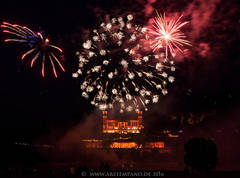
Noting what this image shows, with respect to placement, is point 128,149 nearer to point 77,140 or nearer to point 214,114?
point 77,140

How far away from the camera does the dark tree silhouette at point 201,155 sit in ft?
15.3

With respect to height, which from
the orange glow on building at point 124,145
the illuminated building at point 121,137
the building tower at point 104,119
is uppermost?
the building tower at point 104,119

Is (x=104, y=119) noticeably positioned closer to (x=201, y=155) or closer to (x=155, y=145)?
(x=155, y=145)

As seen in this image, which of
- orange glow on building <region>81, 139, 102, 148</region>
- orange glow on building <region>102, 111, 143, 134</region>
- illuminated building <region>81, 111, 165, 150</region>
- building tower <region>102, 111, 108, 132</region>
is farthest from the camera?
building tower <region>102, 111, 108, 132</region>

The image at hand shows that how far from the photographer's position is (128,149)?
84.8ft

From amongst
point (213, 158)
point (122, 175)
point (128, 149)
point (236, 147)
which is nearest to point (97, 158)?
point (128, 149)

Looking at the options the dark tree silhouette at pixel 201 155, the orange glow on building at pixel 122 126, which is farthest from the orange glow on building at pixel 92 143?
the dark tree silhouette at pixel 201 155

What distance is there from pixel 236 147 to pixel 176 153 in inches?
212

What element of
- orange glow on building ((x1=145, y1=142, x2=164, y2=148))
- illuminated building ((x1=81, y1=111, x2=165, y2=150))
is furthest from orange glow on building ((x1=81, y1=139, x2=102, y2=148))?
orange glow on building ((x1=145, y1=142, x2=164, y2=148))

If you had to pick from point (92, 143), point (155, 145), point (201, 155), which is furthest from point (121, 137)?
point (201, 155)

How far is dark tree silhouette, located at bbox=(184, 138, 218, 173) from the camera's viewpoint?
4672 mm

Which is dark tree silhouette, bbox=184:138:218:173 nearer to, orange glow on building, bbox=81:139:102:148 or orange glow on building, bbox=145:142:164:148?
orange glow on building, bbox=145:142:164:148

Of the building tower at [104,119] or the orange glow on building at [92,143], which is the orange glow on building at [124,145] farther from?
the building tower at [104,119]

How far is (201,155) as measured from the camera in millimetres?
4738
